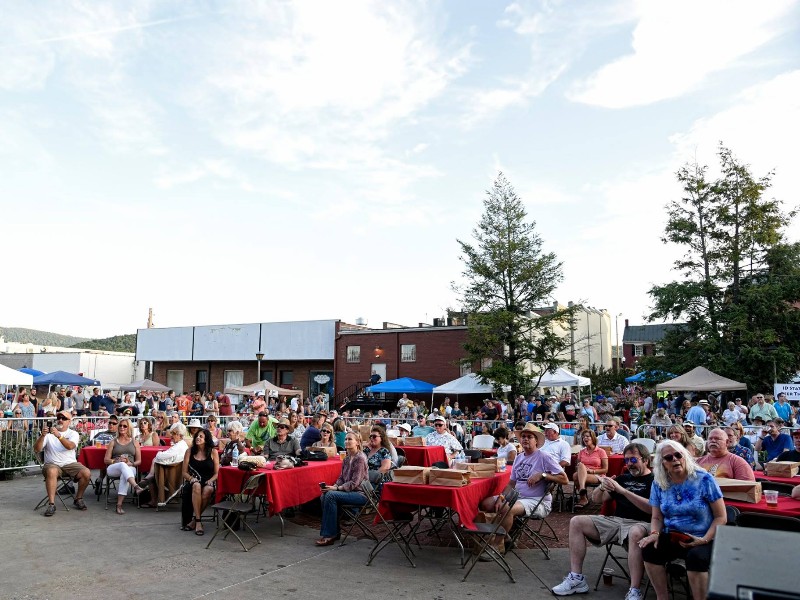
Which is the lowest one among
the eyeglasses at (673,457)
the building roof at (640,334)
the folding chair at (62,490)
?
the folding chair at (62,490)

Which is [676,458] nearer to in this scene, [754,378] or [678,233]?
[754,378]

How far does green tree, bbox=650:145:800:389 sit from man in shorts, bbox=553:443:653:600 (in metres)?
20.9

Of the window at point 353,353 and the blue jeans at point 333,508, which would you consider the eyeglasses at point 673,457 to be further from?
the window at point 353,353

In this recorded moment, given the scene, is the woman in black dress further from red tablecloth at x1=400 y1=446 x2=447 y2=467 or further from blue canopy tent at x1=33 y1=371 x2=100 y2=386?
blue canopy tent at x1=33 y1=371 x2=100 y2=386

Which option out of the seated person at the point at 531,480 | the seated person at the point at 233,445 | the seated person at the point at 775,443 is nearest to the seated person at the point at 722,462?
the seated person at the point at 531,480

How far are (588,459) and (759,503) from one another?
4135mm

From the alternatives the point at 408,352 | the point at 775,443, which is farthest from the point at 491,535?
the point at 408,352

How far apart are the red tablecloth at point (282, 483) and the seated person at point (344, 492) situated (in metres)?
0.38

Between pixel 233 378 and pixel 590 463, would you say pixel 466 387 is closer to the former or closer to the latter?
pixel 590 463

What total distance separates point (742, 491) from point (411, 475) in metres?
3.23

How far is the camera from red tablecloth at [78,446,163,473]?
10.4 m

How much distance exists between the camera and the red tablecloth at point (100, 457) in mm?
10430

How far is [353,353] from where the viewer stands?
3694cm

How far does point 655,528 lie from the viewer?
5242 millimetres
